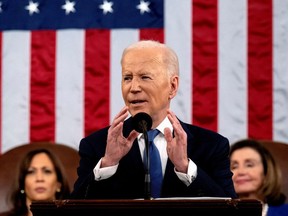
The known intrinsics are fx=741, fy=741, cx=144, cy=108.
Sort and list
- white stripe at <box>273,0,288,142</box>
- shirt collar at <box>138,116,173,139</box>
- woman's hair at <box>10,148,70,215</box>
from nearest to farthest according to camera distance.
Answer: shirt collar at <box>138,116,173,139</box> → woman's hair at <box>10,148,70,215</box> → white stripe at <box>273,0,288,142</box>

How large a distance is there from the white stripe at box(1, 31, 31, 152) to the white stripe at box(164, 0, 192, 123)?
3.03 feet

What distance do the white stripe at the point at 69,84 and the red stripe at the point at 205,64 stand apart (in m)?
0.73

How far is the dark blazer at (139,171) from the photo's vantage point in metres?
2.62

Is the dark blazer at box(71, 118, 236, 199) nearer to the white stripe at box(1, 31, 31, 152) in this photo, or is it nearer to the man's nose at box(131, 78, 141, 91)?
the man's nose at box(131, 78, 141, 91)

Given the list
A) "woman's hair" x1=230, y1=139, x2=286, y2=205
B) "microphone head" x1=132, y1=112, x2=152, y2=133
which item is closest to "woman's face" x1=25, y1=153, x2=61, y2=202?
"woman's hair" x1=230, y1=139, x2=286, y2=205

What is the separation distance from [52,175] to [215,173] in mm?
1712

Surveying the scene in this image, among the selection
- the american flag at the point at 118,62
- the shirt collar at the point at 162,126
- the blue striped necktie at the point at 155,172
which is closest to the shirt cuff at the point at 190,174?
the blue striped necktie at the point at 155,172

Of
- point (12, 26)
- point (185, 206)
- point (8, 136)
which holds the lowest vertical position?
point (185, 206)

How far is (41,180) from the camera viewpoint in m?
4.23

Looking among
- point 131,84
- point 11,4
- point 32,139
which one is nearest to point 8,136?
point 32,139

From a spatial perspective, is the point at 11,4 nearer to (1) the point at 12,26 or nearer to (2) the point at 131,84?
(1) the point at 12,26

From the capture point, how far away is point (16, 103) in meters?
4.83

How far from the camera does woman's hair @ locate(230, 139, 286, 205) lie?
4020 millimetres

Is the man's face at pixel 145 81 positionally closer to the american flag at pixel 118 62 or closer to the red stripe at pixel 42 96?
the american flag at pixel 118 62
